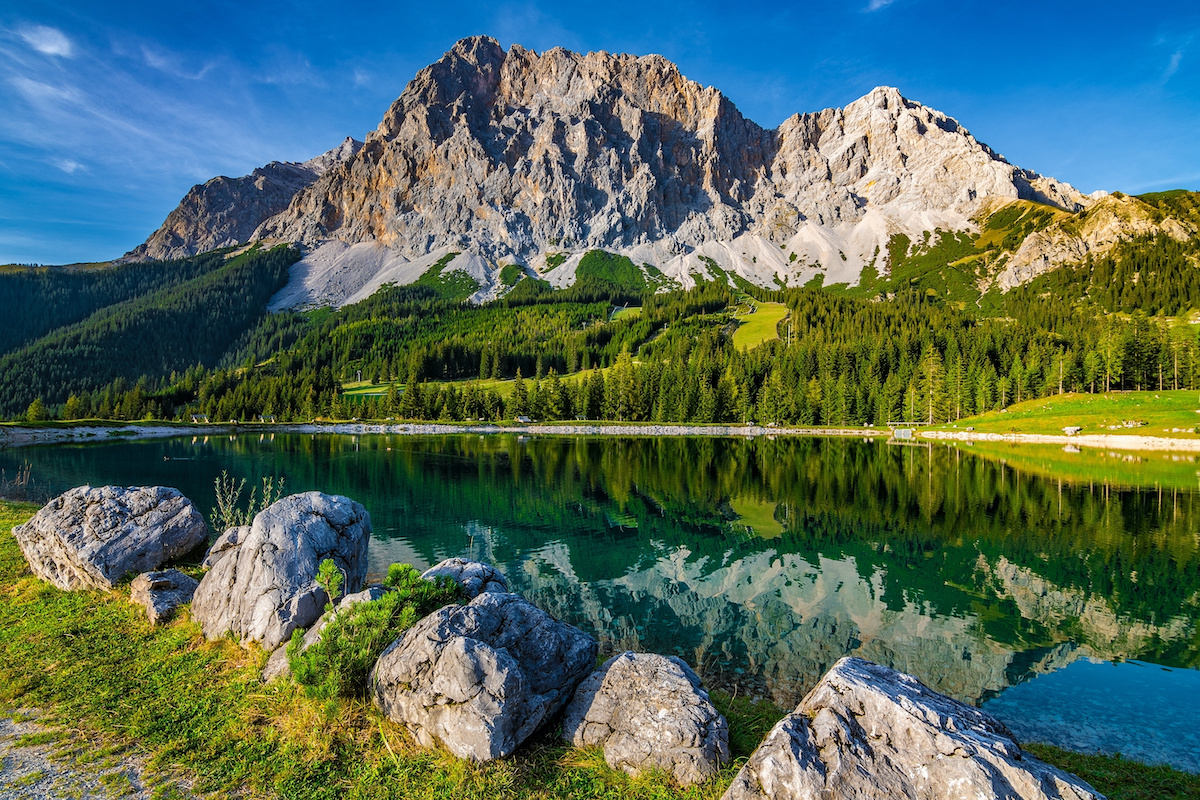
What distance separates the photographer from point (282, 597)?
11.2 metres

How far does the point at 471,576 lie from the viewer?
36.2 ft

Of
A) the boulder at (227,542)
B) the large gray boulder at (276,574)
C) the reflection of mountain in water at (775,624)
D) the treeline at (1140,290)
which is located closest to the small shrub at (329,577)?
the large gray boulder at (276,574)

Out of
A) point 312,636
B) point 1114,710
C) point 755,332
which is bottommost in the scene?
point 1114,710

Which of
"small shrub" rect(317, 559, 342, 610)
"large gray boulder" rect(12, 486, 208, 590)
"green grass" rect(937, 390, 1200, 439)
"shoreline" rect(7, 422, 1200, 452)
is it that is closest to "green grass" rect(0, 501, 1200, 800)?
"small shrub" rect(317, 559, 342, 610)

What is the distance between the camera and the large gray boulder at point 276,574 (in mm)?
10875

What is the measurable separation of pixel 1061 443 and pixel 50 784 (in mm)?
95427

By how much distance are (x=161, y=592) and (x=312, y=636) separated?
6825 millimetres

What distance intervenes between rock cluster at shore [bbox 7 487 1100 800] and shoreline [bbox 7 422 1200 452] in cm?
8393

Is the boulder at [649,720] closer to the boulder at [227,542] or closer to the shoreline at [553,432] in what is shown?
the boulder at [227,542]

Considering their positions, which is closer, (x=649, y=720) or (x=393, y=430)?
(x=649, y=720)

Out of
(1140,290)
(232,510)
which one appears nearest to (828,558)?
(232,510)

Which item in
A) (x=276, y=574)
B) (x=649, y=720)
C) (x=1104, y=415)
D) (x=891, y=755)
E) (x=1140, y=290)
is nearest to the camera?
(x=891, y=755)

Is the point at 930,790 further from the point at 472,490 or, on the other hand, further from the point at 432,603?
the point at 472,490

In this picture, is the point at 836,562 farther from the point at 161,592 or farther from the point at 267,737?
the point at 161,592
